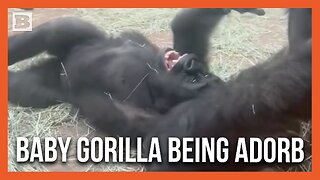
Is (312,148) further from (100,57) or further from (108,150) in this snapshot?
(100,57)

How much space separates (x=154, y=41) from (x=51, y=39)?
674mm

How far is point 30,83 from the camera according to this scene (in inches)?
104

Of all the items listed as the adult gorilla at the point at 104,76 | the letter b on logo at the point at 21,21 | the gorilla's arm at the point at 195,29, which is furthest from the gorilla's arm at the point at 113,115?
the gorilla's arm at the point at 195,29

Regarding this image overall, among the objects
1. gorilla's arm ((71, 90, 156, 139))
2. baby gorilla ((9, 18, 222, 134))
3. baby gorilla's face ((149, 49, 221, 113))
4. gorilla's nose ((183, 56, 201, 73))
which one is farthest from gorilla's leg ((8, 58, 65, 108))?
gorilla's nose ((183, 56, 201, 73))

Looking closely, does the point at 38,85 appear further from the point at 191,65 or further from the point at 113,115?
the point at 191,65

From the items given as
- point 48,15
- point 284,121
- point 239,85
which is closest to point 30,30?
A: point 48,15

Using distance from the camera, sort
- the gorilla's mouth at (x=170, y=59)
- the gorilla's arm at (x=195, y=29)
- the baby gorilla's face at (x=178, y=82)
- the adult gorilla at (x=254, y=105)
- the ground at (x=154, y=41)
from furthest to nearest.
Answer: the gorilla's arm at (x=195, y=29) → the ground at (x=154, y=41) → the gorilla's mouth at (x=170, y=59) → the baby gorilla's face at (x=178, y=82) → the adult gorilla at (x=254, y=105)

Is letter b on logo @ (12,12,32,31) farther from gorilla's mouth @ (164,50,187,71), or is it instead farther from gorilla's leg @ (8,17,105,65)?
gorilla's mouth @ (164,50,187,71)

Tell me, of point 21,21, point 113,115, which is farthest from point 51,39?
point 113,115

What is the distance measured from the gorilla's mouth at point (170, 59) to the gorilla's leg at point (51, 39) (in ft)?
1.35

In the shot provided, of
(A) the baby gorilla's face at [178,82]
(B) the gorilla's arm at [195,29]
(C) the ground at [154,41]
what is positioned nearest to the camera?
(A) the baby gorilla's face at [178,82]

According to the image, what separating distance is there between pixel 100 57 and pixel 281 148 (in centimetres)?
88

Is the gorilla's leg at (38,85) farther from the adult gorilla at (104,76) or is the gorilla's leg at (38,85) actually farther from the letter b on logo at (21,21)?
the letter b on logo at (21,21)

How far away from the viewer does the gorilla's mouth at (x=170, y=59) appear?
2.37 metres
